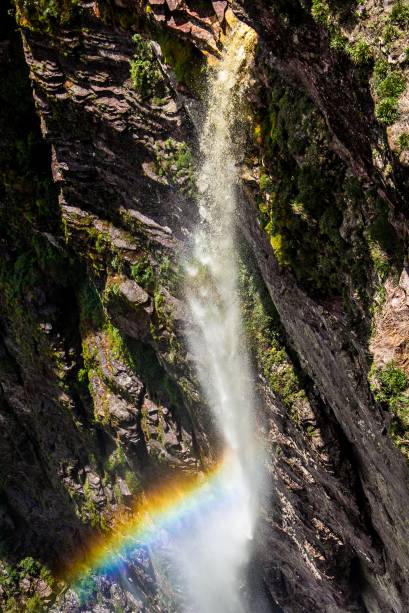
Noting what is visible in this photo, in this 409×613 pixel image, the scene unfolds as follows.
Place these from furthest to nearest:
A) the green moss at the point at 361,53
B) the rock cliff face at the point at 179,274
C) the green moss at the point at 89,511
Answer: the green moss at the point at 89,511 → the rock cliff face at the point at 179,274 → the green moss at the point at 361,53

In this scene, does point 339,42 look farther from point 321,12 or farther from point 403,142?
point 403,142

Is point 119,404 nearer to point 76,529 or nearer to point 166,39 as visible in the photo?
point 76,529

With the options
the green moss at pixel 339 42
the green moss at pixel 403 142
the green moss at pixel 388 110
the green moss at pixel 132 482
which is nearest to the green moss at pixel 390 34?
the green moss at pixel 339 42

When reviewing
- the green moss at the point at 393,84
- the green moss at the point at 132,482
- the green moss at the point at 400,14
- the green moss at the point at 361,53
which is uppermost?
the green moss at the point at 400,14

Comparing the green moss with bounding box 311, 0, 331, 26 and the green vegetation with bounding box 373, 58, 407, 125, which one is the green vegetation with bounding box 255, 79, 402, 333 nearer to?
the green vegetation with bounding box 373, 58, 407, 125

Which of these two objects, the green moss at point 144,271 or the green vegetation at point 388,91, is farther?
the green moss at point 144,271

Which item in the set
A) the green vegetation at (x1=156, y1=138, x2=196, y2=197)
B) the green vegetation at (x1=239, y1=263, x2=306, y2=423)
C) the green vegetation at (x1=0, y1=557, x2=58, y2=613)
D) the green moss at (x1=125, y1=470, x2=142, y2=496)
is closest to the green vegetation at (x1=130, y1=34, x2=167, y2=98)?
the green vegetation at (x1=156, y1=138, x2=196, y2=197)

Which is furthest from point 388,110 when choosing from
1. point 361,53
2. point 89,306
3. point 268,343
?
point 89,306

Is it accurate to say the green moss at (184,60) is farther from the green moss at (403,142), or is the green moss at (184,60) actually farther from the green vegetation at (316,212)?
the green moss at (403,142)
